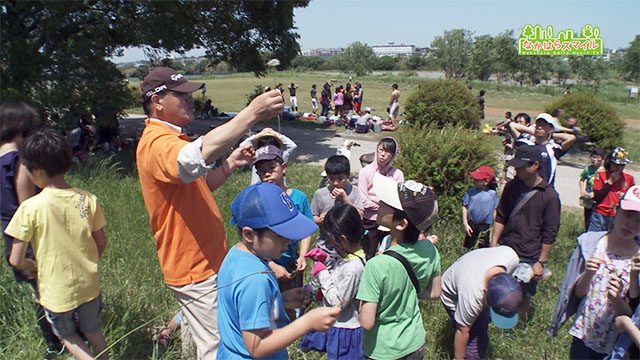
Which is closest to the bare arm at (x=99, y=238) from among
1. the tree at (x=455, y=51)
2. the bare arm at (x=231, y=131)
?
the bare arm at (x=231, y=131)

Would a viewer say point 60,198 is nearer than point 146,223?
Yes

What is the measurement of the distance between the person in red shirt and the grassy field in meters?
0.62

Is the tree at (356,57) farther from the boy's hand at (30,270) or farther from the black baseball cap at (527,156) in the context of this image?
the boy's hand at (30,270)

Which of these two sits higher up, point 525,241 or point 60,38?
point 60,38

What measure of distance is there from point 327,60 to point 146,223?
299ft

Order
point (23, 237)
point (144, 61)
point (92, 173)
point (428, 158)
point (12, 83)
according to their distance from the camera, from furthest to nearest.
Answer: point (144, 61) → point (12, 83) → point (92, 173) → point (428, 158) → point (23, 237)

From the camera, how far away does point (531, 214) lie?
3994 mm

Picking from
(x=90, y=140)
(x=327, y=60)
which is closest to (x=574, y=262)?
(x=90, y=140)

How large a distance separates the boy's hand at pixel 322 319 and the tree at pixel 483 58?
60383 millimetres

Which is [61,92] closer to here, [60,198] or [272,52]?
[272,52]

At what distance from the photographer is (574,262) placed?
3.04 m

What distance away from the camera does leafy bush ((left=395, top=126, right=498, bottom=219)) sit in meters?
6.36

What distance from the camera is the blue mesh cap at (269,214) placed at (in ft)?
6.15

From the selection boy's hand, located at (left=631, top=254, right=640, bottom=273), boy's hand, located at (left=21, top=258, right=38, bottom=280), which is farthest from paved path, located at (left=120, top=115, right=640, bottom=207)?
boy's hand, located at (left=21, top=258, right=38, bottom=280)
